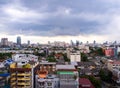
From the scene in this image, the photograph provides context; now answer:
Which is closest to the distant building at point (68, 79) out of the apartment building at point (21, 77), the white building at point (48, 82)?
the white building at point (48, 82)

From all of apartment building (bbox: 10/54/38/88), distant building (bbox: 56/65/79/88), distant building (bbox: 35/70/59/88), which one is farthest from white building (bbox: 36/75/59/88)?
apartment building (bbox: 10/54/38/88)

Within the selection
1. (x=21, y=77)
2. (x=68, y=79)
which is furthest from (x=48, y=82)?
(x=21, y=77)

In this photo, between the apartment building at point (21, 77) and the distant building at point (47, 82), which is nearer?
the distant building at point (47, 82)

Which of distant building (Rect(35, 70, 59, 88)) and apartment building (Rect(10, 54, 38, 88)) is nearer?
distant building (Rect(35, 70, 59, 88))

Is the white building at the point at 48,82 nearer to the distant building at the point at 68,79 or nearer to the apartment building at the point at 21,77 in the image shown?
the distant building at the point at 68,79

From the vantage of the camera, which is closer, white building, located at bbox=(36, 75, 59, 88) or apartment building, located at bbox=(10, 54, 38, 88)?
white building, located at bbox=(36, 75, 59, 88)

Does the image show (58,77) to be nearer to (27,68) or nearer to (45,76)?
(45,76)

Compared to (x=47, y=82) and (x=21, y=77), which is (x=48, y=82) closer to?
(x=47, y=82)

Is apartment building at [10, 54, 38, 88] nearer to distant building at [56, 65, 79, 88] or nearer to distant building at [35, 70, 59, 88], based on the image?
distant building at [35, 70, 59, 88]

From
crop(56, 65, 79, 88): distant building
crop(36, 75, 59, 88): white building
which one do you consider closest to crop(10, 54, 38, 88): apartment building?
crop(36, 75, 59, 88): white building

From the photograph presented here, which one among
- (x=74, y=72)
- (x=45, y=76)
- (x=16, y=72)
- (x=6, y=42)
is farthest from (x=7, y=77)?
(x=6, y=42)

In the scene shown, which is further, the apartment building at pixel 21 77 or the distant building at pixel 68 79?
the apartment building at pixel 21 77
